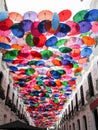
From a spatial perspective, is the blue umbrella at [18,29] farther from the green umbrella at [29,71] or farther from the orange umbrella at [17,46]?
the green umbrella at [29,71]

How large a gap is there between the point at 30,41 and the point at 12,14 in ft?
5.95

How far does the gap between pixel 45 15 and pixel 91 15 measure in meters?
1.91

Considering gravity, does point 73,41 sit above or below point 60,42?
above

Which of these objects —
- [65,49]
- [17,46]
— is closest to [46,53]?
[65,49]

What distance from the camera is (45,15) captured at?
752 cm

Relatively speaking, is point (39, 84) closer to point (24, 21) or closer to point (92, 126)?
point (92, 126)

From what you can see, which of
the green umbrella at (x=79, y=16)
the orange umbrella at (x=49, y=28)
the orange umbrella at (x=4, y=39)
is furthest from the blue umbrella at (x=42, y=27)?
the orange umbrella at (x=4, y=39)

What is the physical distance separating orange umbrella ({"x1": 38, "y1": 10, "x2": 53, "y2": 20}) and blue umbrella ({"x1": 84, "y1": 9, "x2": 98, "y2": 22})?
1500mm

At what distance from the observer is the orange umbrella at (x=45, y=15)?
294 inches

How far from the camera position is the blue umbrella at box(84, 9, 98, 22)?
296 inches

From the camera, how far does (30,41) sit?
355 inches

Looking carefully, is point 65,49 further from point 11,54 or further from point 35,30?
point 11,54

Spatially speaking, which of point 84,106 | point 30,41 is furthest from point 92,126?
point 30,41

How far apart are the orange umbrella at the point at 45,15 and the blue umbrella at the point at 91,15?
150 cm
